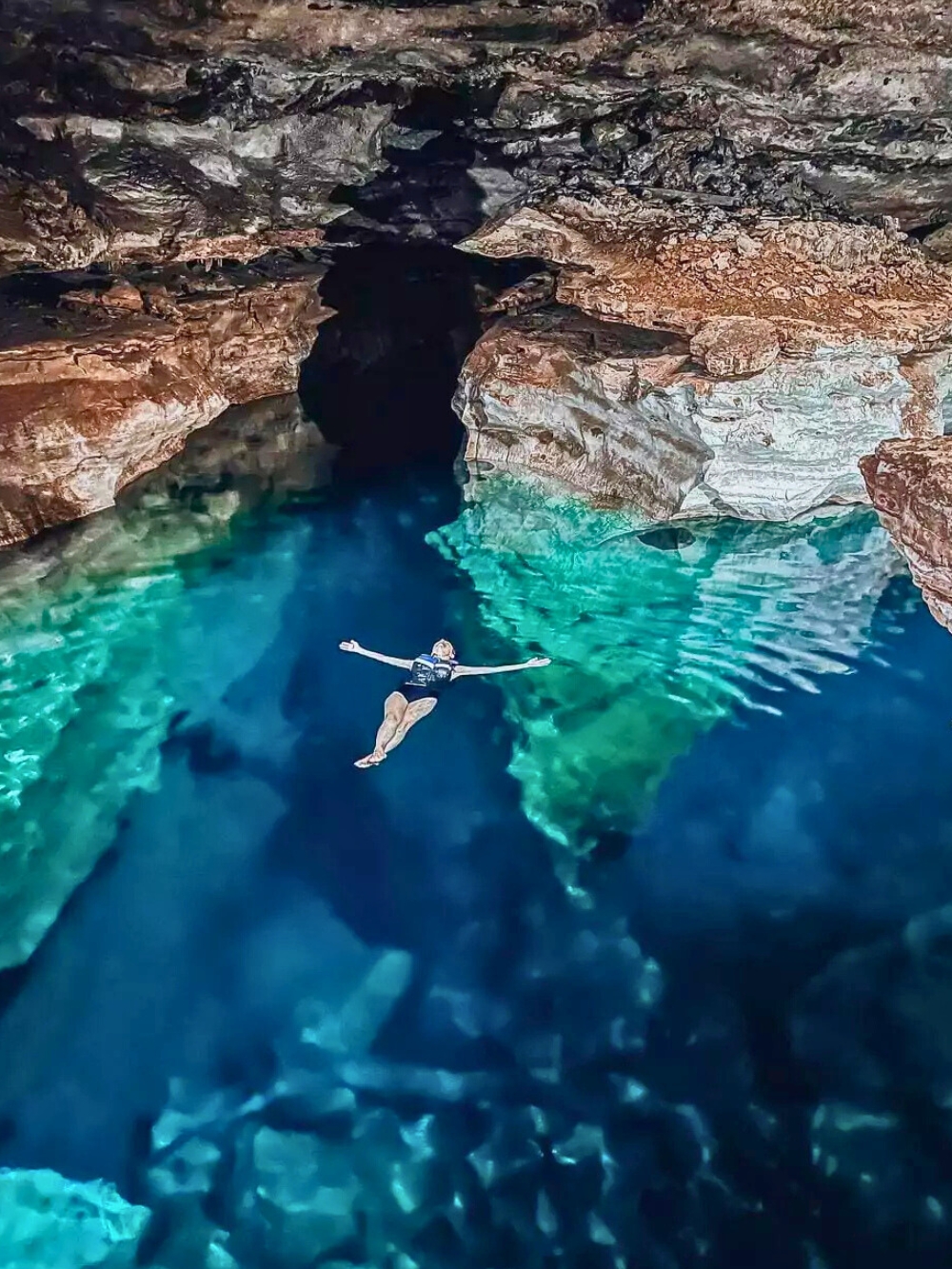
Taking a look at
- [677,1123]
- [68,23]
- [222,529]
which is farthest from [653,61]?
[677,1123]

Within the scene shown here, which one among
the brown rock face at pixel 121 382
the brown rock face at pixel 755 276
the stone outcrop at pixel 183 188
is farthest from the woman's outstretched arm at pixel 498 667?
the stone outcrop at pixel 183 188

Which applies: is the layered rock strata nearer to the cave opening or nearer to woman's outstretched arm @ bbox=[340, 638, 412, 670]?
the cave opening

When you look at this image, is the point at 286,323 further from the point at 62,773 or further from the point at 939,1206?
the point at 939,1206

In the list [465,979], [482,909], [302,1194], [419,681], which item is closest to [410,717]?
[419,681]

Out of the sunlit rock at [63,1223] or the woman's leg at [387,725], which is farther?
the woman's leg at [387,725]

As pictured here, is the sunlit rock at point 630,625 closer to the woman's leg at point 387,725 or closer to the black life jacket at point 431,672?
the black life jacket at point 431,672

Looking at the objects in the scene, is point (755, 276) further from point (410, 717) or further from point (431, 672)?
point (410, 717)
